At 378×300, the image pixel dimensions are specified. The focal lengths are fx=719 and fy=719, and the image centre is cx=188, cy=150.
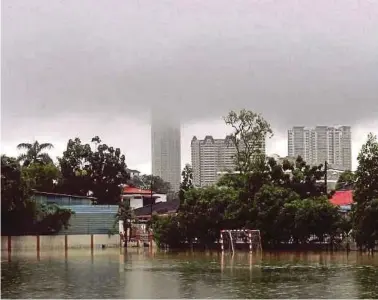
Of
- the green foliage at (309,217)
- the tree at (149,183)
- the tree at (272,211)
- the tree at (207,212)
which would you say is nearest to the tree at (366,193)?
the green foliage at (309,217)

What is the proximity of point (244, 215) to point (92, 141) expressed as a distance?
65.0 ft

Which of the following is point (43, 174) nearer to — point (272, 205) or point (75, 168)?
point (75, 168)

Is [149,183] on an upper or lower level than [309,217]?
upper

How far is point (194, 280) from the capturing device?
17.7m

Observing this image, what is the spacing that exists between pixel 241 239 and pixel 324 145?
1598 inches

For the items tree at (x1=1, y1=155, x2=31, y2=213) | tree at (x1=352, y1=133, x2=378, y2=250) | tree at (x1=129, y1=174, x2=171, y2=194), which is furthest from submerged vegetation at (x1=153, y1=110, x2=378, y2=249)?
tree at (x1=129, y1=174, x2=171, y2=194)

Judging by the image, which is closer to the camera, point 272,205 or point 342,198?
point 272,205

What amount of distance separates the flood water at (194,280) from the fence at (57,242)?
13.3 m

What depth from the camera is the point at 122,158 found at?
53.3 meters

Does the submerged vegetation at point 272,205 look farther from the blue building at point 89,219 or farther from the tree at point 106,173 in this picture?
the tree at point 106,173

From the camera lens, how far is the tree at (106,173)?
5238cm

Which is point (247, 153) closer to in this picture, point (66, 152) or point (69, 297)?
point (66, 152)

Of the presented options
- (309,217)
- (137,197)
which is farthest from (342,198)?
(137,197)

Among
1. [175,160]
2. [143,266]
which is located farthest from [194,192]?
[175,160]
